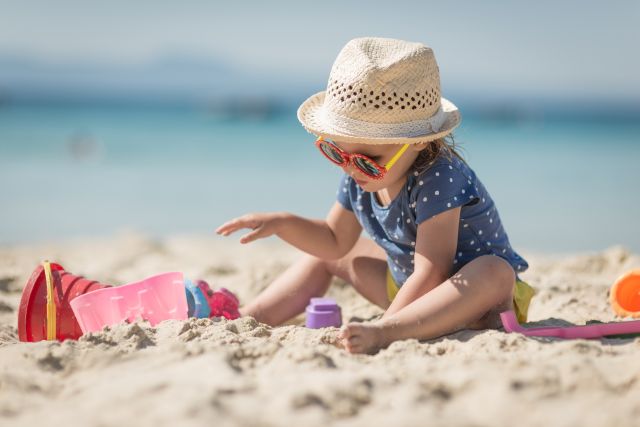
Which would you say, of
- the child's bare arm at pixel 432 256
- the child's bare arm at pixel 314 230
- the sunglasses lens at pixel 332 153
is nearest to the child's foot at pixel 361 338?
the child's bare arm at pixel 432 256

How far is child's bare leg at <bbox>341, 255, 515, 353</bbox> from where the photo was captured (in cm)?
200

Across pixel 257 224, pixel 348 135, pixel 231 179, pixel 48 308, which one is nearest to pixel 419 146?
pixel 348 135

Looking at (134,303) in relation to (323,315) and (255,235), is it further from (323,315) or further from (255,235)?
(323,315)

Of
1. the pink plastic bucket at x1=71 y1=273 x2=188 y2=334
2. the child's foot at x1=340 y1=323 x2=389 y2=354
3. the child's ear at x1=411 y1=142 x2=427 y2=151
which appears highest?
the child's ear at x1=411 y1=142 x2=427 y2=151

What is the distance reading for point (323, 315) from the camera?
2535mm

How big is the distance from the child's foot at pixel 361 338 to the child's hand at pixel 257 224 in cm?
65

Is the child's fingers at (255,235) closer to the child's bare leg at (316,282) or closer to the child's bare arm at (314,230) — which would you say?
the child's bare arm at (314,230)

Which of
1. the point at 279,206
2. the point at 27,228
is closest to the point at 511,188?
the point at 279,206

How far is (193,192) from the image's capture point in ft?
28.1

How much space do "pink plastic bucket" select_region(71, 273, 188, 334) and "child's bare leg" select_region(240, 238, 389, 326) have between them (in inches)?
14.7

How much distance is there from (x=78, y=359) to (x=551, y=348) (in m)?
1.29

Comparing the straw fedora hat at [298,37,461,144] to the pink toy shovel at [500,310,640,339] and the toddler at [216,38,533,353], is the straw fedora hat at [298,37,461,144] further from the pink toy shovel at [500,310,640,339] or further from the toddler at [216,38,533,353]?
the pink toy shovel at [500,310,640,339]

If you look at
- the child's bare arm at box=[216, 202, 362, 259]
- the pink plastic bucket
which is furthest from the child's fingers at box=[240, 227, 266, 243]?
the pink plastic bucket

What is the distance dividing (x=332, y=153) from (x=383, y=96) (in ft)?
0.86
